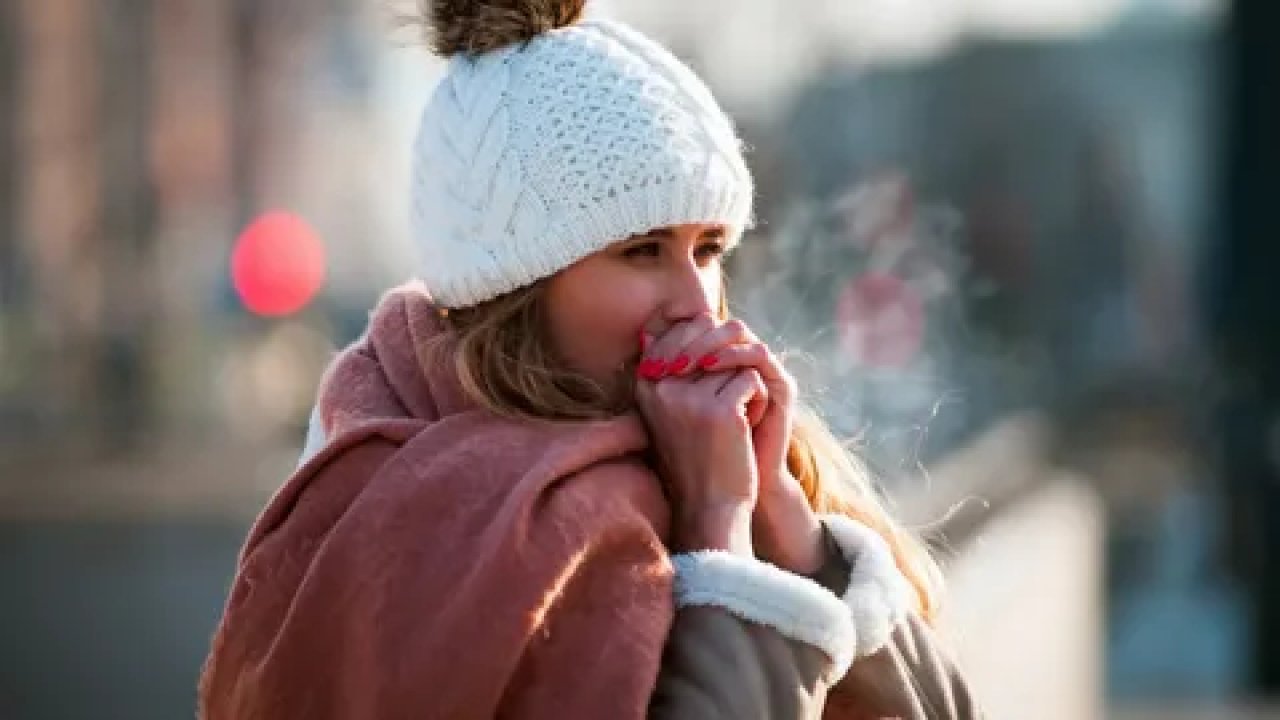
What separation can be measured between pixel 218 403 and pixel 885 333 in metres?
13.4

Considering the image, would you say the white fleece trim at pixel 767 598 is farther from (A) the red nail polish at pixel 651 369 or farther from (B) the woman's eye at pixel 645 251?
(B) the woman's eye at pixel 645 251

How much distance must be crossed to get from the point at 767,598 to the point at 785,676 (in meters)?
0.08

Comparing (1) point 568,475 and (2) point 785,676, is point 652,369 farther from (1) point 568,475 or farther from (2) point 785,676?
(2) point 785,676

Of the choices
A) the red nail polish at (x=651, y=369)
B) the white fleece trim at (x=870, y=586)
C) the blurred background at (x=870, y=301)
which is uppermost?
the red nail polish at (x=651, y=369)

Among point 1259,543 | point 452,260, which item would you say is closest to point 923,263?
point 1259,543

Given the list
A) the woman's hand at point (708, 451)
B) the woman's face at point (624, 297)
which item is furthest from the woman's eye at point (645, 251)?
the woman's hand at point (708, 451)

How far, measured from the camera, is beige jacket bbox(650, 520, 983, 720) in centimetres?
238

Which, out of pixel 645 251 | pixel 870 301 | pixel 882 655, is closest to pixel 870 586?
pixel 882 655

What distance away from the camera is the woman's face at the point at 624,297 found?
259 centimetres

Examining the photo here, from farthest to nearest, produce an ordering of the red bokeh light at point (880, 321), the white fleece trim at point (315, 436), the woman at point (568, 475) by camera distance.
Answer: the red bokeh light at point (880, 321) → the white fleece trim at point (315, 436) → the woman at point (568, 475)

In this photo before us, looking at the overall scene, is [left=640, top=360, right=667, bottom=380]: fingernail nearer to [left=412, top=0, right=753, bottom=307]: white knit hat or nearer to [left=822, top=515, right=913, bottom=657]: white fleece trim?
[left=412, top=0, right=753, bottom=307]: white knit hat

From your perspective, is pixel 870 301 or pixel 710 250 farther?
pixel 870 301

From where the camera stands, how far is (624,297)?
2.60 meters

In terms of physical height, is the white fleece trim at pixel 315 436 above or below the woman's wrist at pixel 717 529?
above
